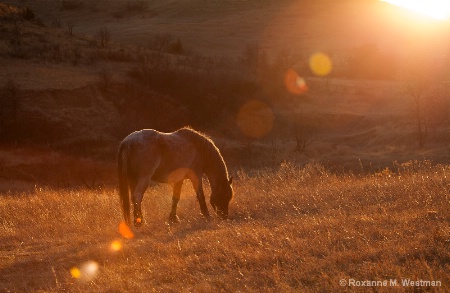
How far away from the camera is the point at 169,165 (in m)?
10.9

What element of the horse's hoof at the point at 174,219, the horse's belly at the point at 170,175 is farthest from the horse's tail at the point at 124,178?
the horse's hoof at the point at 174,219

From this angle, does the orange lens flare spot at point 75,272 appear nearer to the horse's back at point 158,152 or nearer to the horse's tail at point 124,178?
the horse's tail at point 124,178

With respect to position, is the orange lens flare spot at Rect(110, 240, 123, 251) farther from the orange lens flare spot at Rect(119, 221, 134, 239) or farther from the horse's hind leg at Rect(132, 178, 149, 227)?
the horse's hind leg at Rect(132, 178, 149, 227)

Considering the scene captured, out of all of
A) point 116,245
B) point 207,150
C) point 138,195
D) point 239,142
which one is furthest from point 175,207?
point 239,142

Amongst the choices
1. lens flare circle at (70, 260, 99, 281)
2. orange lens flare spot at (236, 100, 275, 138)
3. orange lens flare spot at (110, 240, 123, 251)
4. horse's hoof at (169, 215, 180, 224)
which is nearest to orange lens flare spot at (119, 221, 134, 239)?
orange lens flare spot at (110, 240, 123, 251)

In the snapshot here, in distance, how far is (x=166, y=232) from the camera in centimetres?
935

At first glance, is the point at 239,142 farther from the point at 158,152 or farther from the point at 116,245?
the point at 116,245

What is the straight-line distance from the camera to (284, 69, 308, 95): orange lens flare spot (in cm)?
6649

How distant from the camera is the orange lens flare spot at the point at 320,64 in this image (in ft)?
280

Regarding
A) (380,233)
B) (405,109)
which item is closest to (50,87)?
(405,109)

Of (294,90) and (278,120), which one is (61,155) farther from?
(294,90)

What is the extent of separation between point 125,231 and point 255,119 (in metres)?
47.5

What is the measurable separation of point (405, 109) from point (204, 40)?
47.3 metres

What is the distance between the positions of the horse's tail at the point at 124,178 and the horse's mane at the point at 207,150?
5.48 ft
